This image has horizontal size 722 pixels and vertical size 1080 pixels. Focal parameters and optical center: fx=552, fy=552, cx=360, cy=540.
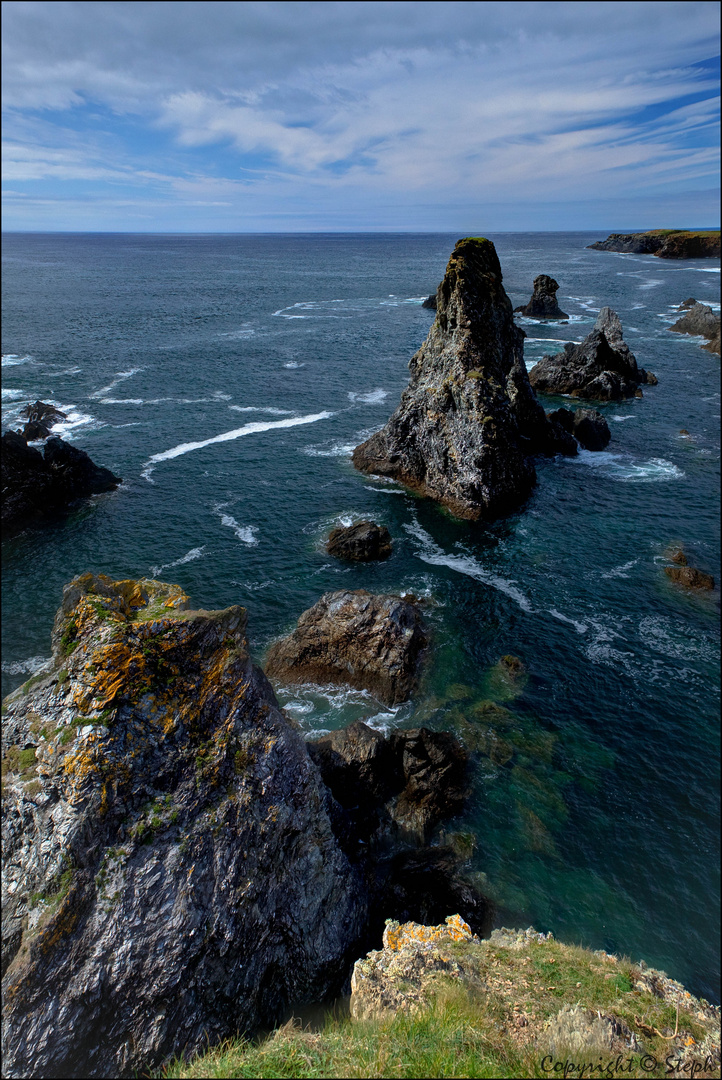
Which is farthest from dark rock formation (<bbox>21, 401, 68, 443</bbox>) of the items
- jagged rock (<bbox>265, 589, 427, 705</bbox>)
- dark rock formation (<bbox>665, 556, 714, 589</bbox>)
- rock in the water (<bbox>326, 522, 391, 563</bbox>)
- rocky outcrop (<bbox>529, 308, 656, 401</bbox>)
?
rocky outcrop (<bbox>529, 308, 656, 401</bbox>)

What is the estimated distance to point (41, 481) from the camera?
1914 inches

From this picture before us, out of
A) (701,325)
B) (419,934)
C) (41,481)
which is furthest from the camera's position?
(701,325)

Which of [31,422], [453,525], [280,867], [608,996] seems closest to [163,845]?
[280,867]

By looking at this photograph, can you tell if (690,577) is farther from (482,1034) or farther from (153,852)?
(153,852)

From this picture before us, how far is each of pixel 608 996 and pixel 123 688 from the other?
589 inches

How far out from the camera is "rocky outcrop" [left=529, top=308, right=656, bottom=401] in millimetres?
74938

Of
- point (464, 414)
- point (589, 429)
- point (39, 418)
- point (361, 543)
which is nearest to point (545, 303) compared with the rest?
point (589, 429)

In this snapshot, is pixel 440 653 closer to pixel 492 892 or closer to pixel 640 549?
pixel 492 892

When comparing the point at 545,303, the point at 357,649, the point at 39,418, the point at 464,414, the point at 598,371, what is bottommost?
the point at 357,649

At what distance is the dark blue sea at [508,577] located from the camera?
2281 cm

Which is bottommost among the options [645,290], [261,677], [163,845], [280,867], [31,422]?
[280,867]

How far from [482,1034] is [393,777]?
1457 centimetres

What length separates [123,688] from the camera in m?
16.7

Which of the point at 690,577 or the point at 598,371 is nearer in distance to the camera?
the point at 690,577
